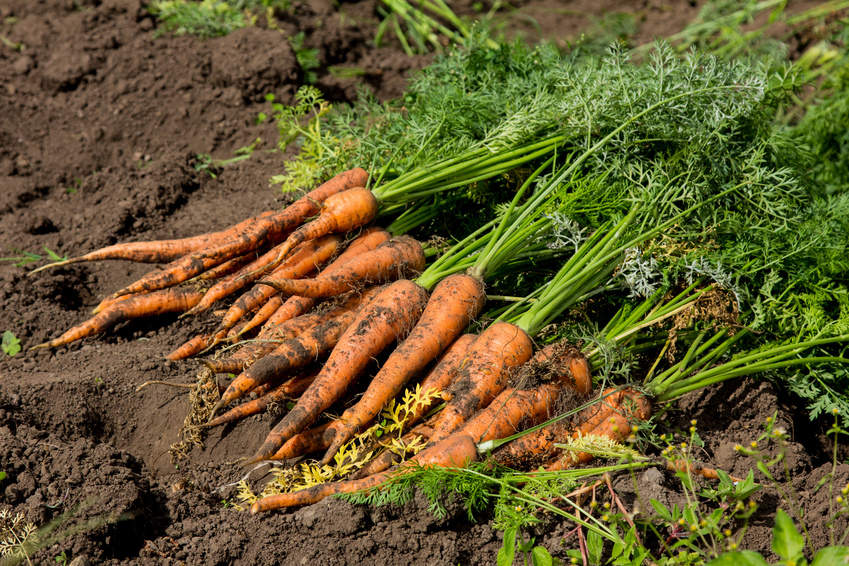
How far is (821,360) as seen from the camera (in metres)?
2.59

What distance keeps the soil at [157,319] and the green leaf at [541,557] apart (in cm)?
13

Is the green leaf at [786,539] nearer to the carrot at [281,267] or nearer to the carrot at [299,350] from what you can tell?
the carrot at [299,350]

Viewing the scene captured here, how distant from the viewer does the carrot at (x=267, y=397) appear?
2613 mm

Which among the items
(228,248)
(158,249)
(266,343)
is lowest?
(266,343)

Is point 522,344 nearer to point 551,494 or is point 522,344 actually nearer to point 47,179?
point 551,494

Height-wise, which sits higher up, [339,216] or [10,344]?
[339,216]

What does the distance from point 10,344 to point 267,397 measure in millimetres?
1357

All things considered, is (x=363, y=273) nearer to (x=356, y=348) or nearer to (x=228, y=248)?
(x=356, y=348)

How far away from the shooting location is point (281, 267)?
3.06 m

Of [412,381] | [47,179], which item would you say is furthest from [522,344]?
[47,179]

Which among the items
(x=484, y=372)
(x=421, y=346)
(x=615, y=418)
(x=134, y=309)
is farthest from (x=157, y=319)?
(x=615, y=418)

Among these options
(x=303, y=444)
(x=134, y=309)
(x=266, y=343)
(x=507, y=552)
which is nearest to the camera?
(x=507, y=552)

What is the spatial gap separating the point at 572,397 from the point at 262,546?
1.32m

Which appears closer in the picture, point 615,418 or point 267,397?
point 615,418
